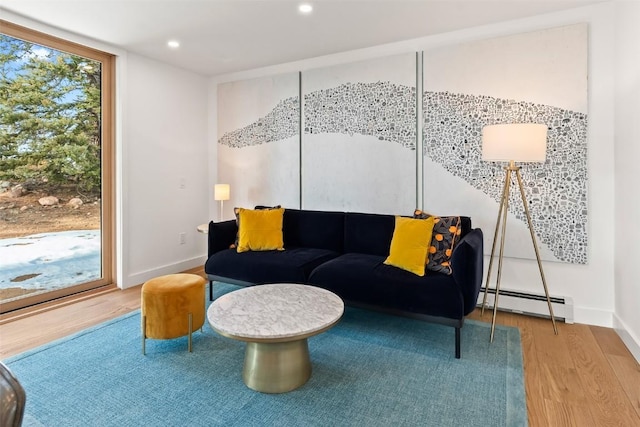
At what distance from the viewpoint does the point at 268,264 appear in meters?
3.14

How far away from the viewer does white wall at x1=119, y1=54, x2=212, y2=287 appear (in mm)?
3943

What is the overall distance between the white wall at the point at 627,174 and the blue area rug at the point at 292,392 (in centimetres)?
77

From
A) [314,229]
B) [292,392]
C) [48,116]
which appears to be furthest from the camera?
[314,229]

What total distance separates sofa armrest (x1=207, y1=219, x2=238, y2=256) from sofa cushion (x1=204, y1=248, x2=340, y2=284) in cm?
9

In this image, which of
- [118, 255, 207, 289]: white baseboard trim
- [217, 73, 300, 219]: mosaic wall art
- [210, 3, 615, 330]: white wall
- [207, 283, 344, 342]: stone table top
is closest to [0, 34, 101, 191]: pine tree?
[118, 255, 207, 289]: white baseboard trim

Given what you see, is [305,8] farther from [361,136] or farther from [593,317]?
[593,317]

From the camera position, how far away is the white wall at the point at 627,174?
2.40 metres

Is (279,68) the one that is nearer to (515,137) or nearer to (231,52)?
(231,52)

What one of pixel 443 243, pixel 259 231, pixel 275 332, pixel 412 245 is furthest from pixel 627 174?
pixel 259 231

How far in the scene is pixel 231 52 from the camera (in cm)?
395

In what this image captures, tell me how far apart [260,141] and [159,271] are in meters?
2.02

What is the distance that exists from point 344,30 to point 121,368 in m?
3.24

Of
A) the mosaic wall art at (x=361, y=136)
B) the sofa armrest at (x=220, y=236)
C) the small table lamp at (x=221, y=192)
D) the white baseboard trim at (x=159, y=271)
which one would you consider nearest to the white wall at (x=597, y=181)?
the mosaic wall art at (x=361, y=136)

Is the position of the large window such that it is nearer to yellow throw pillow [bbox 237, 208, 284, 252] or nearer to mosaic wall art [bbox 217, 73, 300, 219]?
mosaic wall art [bbox 217, 73, 300, 219]
